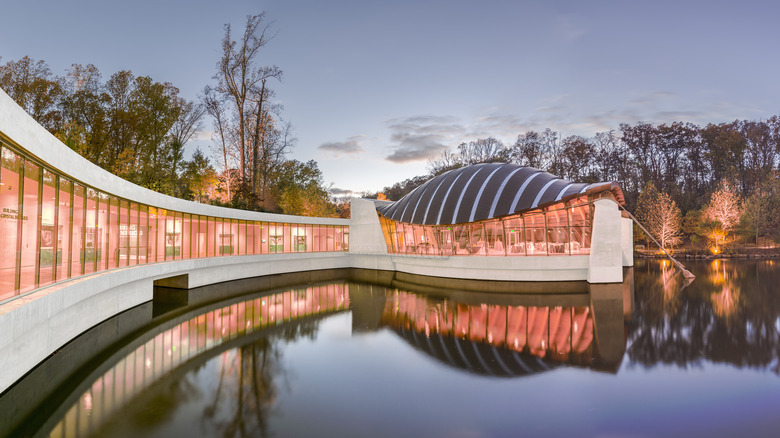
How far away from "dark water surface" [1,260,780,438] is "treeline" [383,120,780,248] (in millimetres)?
43668

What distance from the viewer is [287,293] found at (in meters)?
20.3

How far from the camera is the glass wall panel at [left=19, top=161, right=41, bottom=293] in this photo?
7.28 meters

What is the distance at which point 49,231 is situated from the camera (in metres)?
8.57

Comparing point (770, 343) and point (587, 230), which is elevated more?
point (587, 230)

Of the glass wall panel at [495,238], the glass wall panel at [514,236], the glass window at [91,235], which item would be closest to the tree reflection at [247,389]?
the glass window at [91,235]

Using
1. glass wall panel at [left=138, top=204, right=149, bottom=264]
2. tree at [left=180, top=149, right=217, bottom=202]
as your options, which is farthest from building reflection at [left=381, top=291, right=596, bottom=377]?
tree at [left=180, top=149, right=217, bottom=202]

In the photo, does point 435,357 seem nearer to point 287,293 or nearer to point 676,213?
point 287,293

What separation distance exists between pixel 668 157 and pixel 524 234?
49363 mm

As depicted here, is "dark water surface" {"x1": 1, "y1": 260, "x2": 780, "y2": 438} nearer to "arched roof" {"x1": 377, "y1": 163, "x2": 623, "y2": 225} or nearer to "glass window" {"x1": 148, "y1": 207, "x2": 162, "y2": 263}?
"glass window" {"x1": 148, "y1": 207, "x2": 162, "y2": 263}

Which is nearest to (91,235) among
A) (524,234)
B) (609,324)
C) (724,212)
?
(609,324)

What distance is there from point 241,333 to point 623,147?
214 ft

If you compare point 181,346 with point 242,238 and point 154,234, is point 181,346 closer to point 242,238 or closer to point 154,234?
point 154,234

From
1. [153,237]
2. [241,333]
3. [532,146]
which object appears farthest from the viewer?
[532,146]

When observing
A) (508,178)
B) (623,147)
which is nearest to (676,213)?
(623,147)
